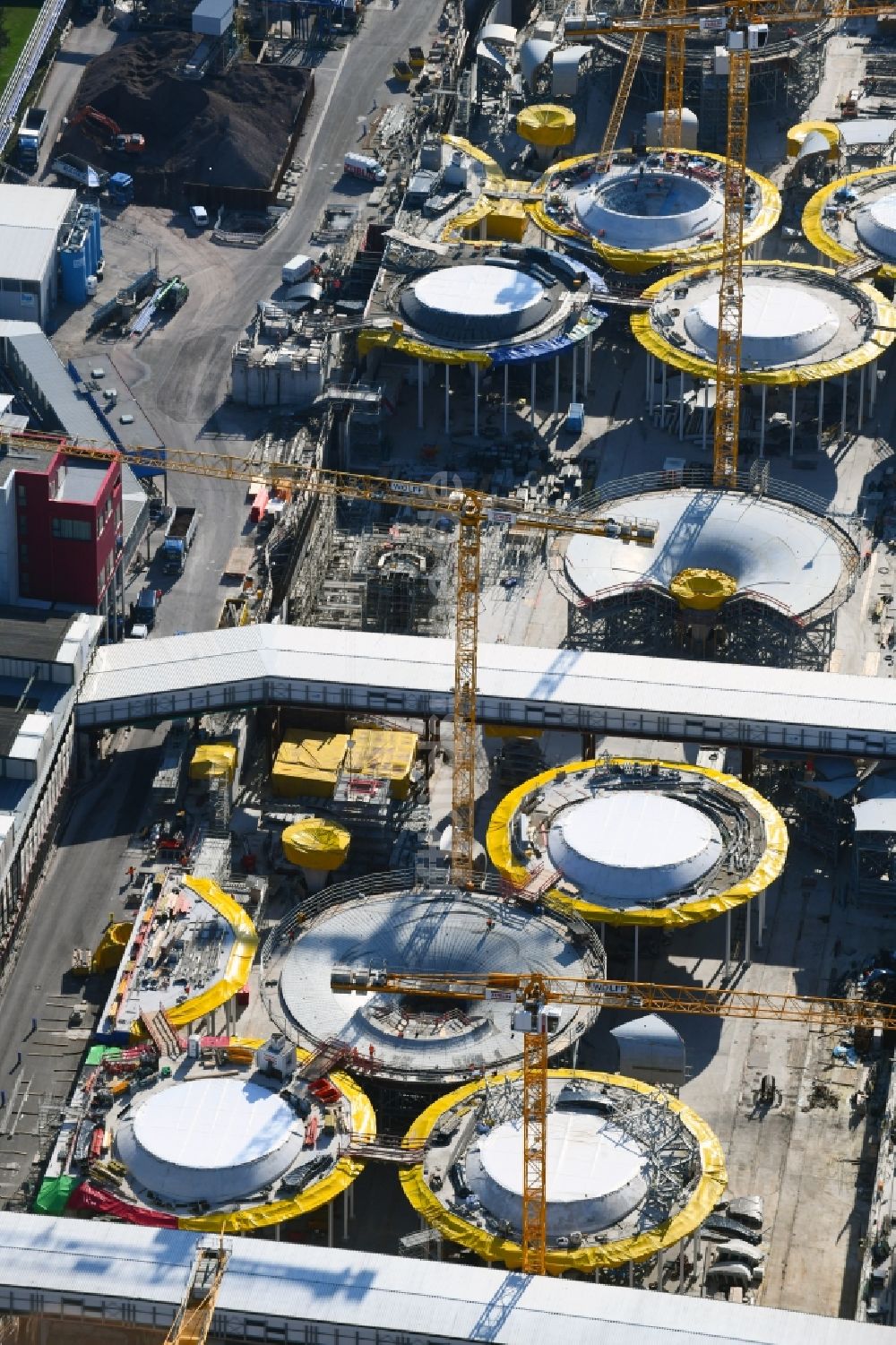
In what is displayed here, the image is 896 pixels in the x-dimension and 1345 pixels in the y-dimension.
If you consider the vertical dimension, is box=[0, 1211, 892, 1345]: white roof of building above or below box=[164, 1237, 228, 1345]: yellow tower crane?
below

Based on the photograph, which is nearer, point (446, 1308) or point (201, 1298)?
point (201, 1298)

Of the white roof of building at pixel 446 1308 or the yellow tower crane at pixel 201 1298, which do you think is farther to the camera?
the white roof of building at pixel 446 1308

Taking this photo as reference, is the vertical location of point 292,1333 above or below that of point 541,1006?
below

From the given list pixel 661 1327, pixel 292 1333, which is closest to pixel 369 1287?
pixel 292 1333

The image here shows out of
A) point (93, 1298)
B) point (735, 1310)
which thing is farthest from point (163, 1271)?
point (735, 1310)

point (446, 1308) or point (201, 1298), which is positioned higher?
point (201, 1298)

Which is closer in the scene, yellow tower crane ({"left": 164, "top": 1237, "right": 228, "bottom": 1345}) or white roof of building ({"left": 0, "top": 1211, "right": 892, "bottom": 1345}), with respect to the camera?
yellow tower crane ({"left": 164, "top": 1237, "right": 228, "bottom": 1345})

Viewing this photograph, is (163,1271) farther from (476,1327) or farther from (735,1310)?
(735,1310)

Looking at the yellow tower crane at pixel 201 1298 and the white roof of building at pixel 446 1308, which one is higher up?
the yellow tower crane at pixel 201 1298

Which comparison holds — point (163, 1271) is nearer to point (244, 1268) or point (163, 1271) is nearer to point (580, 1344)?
point (244, 1268)
